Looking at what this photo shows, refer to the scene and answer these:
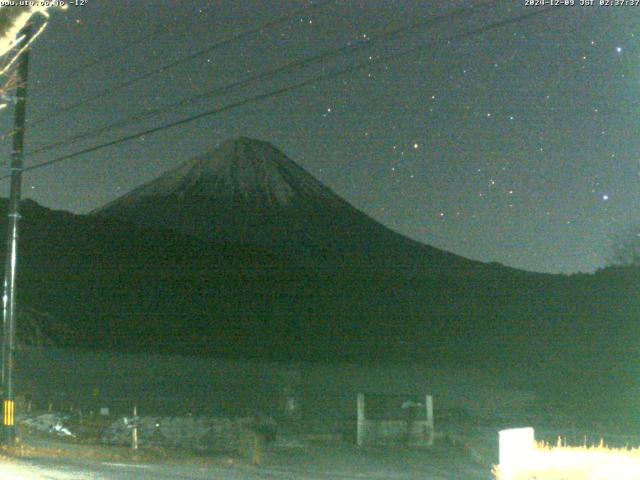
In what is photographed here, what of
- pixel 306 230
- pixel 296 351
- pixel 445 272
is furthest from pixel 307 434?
pixel 306 230

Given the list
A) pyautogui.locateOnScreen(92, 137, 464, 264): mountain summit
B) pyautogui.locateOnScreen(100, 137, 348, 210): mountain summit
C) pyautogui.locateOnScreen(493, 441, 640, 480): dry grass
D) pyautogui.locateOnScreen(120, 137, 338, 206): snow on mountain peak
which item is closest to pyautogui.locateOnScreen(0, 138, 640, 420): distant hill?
pyautogui.locateOnScreen(493, 441, 640, 480): dry grass

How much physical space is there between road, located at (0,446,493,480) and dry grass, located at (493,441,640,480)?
475cm

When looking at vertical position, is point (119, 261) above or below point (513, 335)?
above

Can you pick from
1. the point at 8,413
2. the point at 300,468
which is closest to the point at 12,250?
the point at 8,413

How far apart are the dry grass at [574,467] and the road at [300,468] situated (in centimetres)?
475

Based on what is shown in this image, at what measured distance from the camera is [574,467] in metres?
11.7

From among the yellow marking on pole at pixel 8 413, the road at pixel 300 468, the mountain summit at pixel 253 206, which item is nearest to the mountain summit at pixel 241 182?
the mountain summit at pixel 253 206

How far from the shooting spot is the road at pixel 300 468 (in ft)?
47.0

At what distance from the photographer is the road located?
47.0ft

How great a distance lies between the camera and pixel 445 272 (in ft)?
225

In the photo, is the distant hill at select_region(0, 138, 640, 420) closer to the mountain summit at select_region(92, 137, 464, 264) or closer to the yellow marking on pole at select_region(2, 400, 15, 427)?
the yellow marking on pole at select_region(2, 400, 15, 427)

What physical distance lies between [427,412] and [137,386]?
673 inches

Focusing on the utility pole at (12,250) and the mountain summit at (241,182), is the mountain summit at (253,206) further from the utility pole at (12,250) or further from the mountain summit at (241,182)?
the utility pole at (12,250)

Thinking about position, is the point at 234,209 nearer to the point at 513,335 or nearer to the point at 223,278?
the point at 223,278
